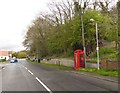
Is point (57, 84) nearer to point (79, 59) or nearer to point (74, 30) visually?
point (79, 59)

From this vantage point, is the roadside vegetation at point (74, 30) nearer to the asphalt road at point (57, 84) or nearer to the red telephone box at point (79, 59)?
the red telephone box at point (79, 59)

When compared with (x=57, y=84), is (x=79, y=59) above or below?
above

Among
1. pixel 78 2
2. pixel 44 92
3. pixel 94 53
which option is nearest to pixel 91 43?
pixel 94 53

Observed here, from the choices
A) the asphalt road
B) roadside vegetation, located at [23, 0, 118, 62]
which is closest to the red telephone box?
roadside vegetation, located at [23, 0, 118, 62]

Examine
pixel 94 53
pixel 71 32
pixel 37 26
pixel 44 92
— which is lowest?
pixel 44 92

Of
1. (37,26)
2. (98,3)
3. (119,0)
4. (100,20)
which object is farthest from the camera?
(37,26)

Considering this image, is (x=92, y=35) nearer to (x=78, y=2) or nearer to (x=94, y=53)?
(x=94, y=53)

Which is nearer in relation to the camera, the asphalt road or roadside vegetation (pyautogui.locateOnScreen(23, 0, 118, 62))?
the asphalt road

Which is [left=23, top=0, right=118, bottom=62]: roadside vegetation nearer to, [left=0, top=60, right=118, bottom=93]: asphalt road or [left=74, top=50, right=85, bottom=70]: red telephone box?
[left=74, top=50, right=85, bottom=70]: red telephone box

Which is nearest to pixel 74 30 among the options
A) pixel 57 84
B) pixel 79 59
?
pixel 79 59

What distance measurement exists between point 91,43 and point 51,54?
3584 cm

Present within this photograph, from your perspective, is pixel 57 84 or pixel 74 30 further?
pixel 74 30

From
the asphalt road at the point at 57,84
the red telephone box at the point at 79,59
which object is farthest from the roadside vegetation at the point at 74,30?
the asphalt road at the point at 57,84

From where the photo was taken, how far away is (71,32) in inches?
1766
